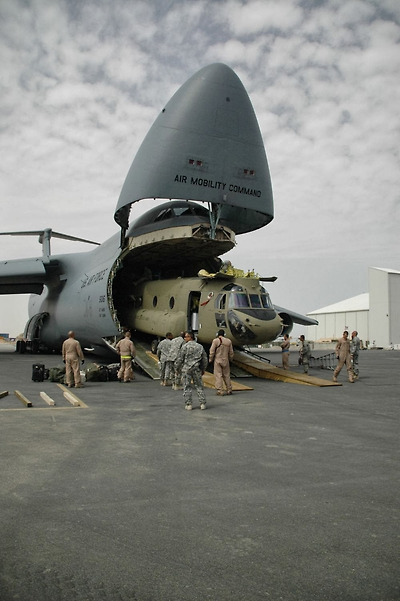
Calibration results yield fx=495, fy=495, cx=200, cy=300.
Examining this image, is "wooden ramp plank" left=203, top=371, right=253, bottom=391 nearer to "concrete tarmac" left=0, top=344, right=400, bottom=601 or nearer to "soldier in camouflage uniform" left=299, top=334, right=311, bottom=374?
"concrete tarmac" left=0, top=344, right=400, bottom=601

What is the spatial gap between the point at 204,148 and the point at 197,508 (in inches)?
529

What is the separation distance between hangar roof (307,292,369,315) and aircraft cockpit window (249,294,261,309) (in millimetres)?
63955

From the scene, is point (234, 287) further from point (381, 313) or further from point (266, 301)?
point (381, 313)

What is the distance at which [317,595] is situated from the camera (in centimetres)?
320

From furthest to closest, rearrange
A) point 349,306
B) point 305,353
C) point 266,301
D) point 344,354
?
1. point 349,306
2. point 305,353
3. point 344,354
4. point 266,301

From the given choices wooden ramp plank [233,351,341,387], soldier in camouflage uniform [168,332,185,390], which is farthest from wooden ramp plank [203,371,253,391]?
wooden ramp plank [233,351,341,387]

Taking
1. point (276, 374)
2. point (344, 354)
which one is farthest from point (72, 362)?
point (344, 354)

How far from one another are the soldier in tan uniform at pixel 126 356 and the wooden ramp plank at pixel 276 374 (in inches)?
176

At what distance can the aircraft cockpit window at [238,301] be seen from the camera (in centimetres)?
1631

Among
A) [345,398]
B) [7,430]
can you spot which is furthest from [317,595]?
[345,398]

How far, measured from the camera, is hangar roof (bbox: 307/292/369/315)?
78625mm

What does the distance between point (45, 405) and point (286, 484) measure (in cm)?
681

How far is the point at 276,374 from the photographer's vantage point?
17.2 m

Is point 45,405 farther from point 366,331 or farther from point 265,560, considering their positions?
point 366,331
